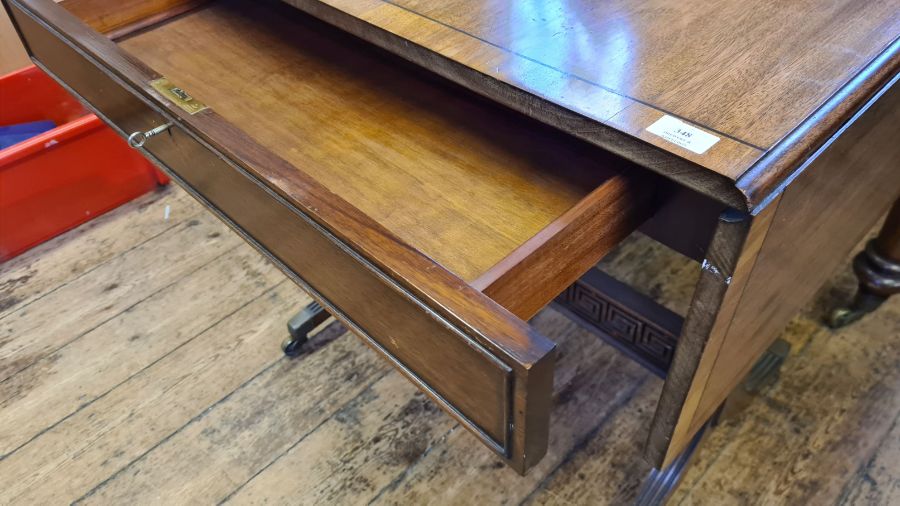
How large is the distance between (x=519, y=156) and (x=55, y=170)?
1.16 meters

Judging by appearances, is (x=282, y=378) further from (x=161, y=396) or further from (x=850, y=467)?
(x=850, y=467)

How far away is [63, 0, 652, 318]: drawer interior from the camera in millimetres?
652

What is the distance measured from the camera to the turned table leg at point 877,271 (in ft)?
3.84

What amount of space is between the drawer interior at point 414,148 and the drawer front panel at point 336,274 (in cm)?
7

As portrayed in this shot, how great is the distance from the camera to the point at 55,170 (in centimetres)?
150

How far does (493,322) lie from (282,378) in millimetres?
853

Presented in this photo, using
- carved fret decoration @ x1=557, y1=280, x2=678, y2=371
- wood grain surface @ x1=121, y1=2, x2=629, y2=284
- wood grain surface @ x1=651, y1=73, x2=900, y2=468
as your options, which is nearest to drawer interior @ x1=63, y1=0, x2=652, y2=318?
wood grain surface @ x1=121, y1=2, x2=629, y2=284

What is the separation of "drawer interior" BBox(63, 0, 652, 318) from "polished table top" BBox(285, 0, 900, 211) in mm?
87

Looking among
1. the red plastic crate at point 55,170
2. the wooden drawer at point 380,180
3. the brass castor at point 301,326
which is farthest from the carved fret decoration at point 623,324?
the red plastic crate at point 55,170

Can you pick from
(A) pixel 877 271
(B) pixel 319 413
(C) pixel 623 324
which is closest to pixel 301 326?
(B) pixel 319 413

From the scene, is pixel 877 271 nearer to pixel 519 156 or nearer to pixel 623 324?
pixel 623 324

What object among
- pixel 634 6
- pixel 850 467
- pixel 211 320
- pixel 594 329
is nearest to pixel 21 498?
pixel 211 320

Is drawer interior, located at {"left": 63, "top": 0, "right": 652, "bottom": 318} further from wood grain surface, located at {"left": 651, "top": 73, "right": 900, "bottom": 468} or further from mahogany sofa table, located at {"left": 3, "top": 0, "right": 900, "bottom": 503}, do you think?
wood grain surface, located at {"left": 651, "top": 73, "right": 900, "bottom": 468}

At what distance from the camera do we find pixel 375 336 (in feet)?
2.13
